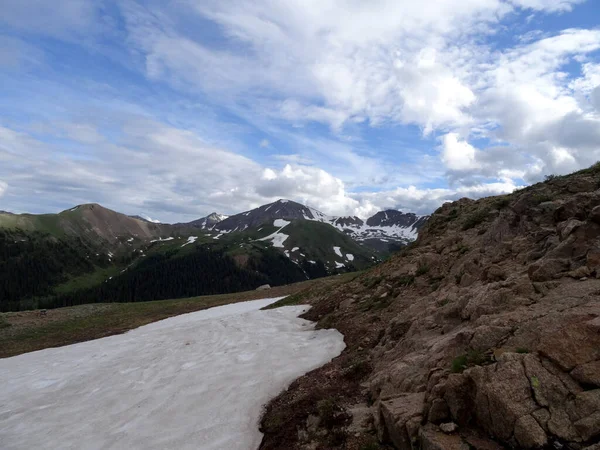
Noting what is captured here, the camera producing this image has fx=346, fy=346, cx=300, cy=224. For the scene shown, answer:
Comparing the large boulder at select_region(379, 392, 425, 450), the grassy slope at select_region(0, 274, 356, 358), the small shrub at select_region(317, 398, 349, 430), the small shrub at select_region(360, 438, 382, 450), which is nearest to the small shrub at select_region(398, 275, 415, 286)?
the small shrub at select_region(317, 398, 349, 430)

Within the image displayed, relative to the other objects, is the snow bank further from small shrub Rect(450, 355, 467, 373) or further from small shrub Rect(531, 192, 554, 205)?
small shrub Rect(531, 192, 554, 205)

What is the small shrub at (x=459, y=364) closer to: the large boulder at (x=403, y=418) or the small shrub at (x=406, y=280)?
the large boulder at (x=403, y=418)

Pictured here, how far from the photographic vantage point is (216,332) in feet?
82.9

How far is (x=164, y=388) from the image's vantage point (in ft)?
51.8

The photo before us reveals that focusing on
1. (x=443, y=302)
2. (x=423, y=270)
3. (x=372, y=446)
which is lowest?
(x=372, y=446)

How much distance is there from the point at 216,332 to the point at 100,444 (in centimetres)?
1326

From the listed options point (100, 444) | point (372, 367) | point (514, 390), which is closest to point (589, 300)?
point (514, 390)

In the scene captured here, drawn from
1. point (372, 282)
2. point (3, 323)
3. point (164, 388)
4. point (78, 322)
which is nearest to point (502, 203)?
point (372, 282)

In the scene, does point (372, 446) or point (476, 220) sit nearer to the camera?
point (372, 446)

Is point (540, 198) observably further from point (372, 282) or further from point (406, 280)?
point (372, 282)

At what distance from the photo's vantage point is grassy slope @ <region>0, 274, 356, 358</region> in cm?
3681

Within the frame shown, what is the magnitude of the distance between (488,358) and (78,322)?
2021 inches

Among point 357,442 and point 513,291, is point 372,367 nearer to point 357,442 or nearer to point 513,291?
point 357,442

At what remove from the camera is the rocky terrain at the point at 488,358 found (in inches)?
259
